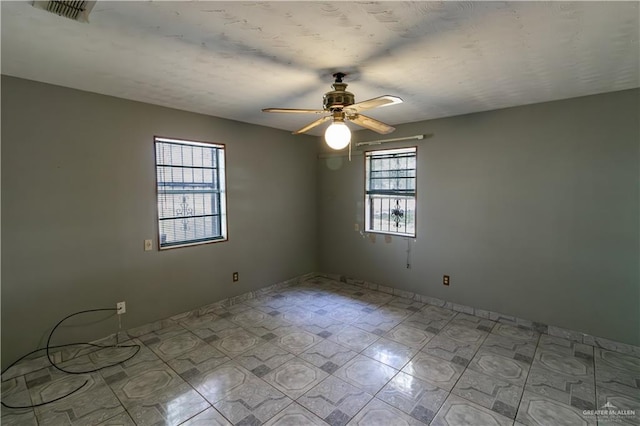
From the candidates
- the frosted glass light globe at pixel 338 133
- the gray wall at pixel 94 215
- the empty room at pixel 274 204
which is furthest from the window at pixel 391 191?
the frosted glass light globe at pixel 338 133

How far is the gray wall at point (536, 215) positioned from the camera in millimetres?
2766

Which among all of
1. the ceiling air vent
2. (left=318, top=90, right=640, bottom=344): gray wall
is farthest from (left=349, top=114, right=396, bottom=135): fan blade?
the ceiling air vent

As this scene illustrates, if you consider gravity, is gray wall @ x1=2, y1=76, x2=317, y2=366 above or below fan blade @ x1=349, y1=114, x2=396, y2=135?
below

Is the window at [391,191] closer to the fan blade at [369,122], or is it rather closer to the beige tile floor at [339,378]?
the beige tile floor at [339,378]

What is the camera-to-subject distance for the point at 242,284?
4078 mm

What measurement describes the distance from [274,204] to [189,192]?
4.03 feet

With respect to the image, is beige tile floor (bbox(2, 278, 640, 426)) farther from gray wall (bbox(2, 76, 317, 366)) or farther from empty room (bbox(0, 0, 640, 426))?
gray wall (bbox(2, 76, 317, 366))

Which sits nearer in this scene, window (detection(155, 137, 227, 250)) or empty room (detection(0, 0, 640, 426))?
empty room (detection(0, 0, 640, 426))

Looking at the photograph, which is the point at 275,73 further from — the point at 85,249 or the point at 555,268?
the point at 555,268

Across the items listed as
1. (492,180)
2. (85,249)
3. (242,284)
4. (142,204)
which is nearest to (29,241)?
(85,249)

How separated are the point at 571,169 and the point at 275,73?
9.63ft

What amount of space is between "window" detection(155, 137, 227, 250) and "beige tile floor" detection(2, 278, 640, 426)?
101 cm

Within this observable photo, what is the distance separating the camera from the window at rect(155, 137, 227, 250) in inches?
131

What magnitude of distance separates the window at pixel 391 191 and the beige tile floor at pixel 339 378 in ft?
4.53
